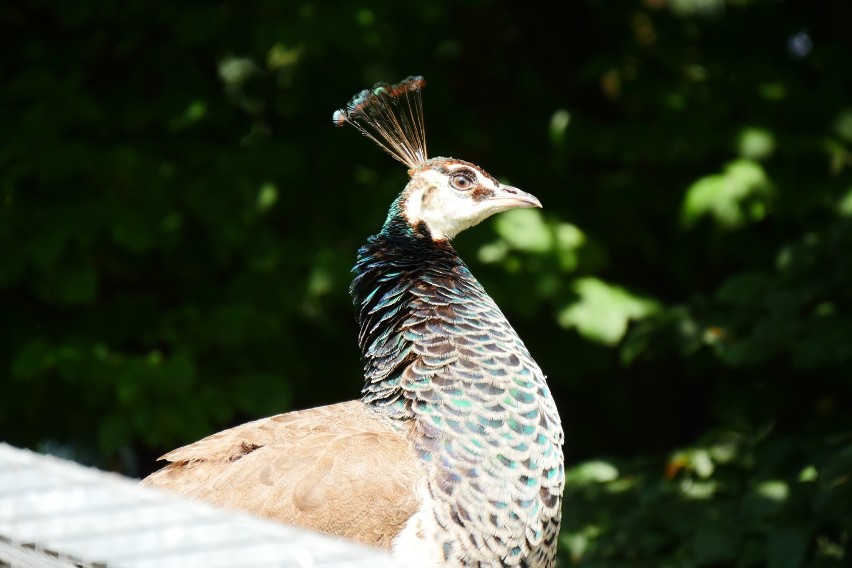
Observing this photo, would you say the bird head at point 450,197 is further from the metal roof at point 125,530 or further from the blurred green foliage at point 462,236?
the metal roof at point 125,530

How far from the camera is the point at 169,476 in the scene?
8.57ft

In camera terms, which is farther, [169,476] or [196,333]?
[196,333]

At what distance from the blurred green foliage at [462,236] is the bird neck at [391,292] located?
1.01 m

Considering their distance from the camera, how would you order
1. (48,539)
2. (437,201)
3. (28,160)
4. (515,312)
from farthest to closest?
(515,312)
(28,160)
(437,201)
(48,539)

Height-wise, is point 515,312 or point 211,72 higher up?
point 211,72

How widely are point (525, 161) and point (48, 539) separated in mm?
3549

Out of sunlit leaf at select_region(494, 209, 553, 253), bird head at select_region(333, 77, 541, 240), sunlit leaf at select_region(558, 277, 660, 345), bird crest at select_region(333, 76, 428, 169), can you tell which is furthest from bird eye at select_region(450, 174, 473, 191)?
sunlit leaf at select_region(558, 277, 660, 345)

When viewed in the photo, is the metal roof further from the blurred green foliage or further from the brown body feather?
the blurred green foliage

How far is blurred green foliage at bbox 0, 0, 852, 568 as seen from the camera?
3.55 metres

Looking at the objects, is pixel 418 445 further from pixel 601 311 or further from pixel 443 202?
pixel 601 311

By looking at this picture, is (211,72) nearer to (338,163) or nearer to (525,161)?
(338,163)

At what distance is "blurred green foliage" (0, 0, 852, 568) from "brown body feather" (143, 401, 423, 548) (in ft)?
3.84

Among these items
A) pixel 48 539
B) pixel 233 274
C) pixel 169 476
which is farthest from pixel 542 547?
pixel 233 274

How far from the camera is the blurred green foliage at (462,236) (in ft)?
11.6
